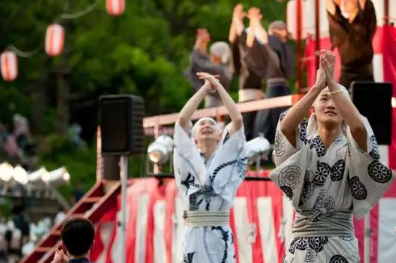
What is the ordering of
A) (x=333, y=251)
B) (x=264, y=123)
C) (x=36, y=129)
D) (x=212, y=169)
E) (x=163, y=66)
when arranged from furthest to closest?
(x=36, y=129) < (x=163, y=66) < (x=264, y=123) < (x=212, y=169) < (x=333, y=251)

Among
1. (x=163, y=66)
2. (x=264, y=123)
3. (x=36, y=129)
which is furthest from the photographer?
(x=36, y=129)

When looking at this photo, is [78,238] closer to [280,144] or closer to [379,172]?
[280,144]

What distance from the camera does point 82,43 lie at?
27.8 metres

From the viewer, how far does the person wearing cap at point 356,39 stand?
1037cm

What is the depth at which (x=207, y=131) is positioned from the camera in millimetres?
8633

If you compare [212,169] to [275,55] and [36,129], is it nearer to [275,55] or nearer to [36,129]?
[275,55]

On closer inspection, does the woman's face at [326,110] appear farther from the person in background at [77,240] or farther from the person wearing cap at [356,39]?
the person wearing cap at [356,39]

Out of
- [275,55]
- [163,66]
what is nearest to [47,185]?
[163,66]

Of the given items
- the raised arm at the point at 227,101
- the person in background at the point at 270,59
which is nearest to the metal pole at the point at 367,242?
the raised arm at the point at 227,101

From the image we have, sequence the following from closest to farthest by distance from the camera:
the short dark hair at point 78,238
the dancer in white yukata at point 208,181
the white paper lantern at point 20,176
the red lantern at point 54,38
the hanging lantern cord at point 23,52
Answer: the short dark hair at point 78,238
the dancer in white yukata at point 208,181
the white paper lantern at point 20,176
the red lantern at point 54,38
the hanging lantern cord at point 23,52

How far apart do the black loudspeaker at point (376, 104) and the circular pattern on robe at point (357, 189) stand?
2748 mm

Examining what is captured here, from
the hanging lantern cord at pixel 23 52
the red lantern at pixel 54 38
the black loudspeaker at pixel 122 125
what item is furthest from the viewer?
the hanging lantern cord at pixel 23 52

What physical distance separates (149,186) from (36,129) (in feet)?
58.0

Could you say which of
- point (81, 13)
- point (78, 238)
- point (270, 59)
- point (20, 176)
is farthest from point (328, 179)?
point (81, 13)
